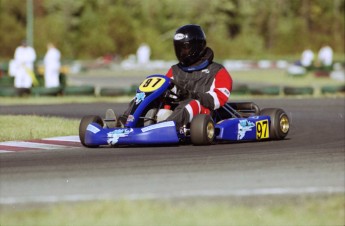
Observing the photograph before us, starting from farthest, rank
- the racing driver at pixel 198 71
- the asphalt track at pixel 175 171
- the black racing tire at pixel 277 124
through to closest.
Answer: the black racing tire at pixel 277 124 → the racing driver at pixel 198 71 → the asphalt track at pixel 175 171

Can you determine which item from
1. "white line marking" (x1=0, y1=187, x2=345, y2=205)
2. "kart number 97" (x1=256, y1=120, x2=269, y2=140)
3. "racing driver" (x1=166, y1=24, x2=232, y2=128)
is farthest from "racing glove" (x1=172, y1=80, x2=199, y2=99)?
"white line marking" (x1=0, y1=187, x2=345, y2=205)

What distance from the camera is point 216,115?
11.5 m

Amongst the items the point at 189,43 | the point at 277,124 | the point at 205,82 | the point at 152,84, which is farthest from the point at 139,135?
the point at 277,124

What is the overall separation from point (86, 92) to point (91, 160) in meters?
14.4

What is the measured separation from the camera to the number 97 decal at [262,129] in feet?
38.0

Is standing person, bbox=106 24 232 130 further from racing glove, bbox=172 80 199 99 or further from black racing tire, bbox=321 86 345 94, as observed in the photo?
black racing tire, bbox=321 86 345 94

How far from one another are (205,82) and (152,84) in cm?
94

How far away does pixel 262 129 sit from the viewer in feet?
38.3

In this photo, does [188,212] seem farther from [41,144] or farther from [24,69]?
[24,69]

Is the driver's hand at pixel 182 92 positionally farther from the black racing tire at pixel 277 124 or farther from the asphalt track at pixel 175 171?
the black racing tire at pixel 277 124

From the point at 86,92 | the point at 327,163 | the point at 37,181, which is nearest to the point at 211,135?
the point at 327,163

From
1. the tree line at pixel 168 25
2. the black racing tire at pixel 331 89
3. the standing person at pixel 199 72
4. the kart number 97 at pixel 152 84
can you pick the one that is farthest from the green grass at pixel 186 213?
the tree line at pixel 168 25

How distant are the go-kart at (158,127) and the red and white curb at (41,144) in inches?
14.2

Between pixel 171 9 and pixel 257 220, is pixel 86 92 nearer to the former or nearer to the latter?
pixel 257 220
